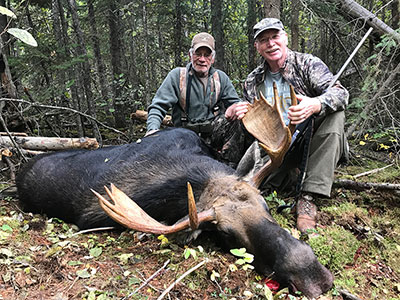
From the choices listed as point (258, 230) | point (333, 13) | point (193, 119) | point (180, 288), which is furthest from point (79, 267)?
point (333, 13)

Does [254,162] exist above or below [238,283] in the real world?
above

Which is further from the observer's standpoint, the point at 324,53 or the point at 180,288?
the point at 324,53

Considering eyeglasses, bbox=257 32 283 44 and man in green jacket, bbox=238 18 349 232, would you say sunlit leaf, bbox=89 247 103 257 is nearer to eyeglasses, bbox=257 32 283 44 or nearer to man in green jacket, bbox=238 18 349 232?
man in green jacket, bbox=238 18 349 232

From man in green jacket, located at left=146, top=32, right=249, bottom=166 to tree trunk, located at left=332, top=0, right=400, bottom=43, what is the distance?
10.4 ft

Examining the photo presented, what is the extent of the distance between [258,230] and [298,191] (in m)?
1.35

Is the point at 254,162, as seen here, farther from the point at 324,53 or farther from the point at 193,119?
the point at 324,53

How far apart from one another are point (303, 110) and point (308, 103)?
0.57 feet

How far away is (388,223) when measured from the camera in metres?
3.45

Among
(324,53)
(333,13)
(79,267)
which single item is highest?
(333,13)

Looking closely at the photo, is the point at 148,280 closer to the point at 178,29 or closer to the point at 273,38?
the point at 273,38

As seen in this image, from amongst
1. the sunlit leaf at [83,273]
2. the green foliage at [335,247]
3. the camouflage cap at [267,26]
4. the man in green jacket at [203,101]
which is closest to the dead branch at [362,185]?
the green foliage at [335,247]

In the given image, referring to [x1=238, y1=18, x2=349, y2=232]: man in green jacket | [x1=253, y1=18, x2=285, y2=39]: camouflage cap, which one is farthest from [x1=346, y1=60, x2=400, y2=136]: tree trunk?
[x1=253, y1=18, x2=285, y2=39]: camouflage cap

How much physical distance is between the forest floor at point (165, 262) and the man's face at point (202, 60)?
301 centimetres

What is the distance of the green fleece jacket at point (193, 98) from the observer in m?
5.33
